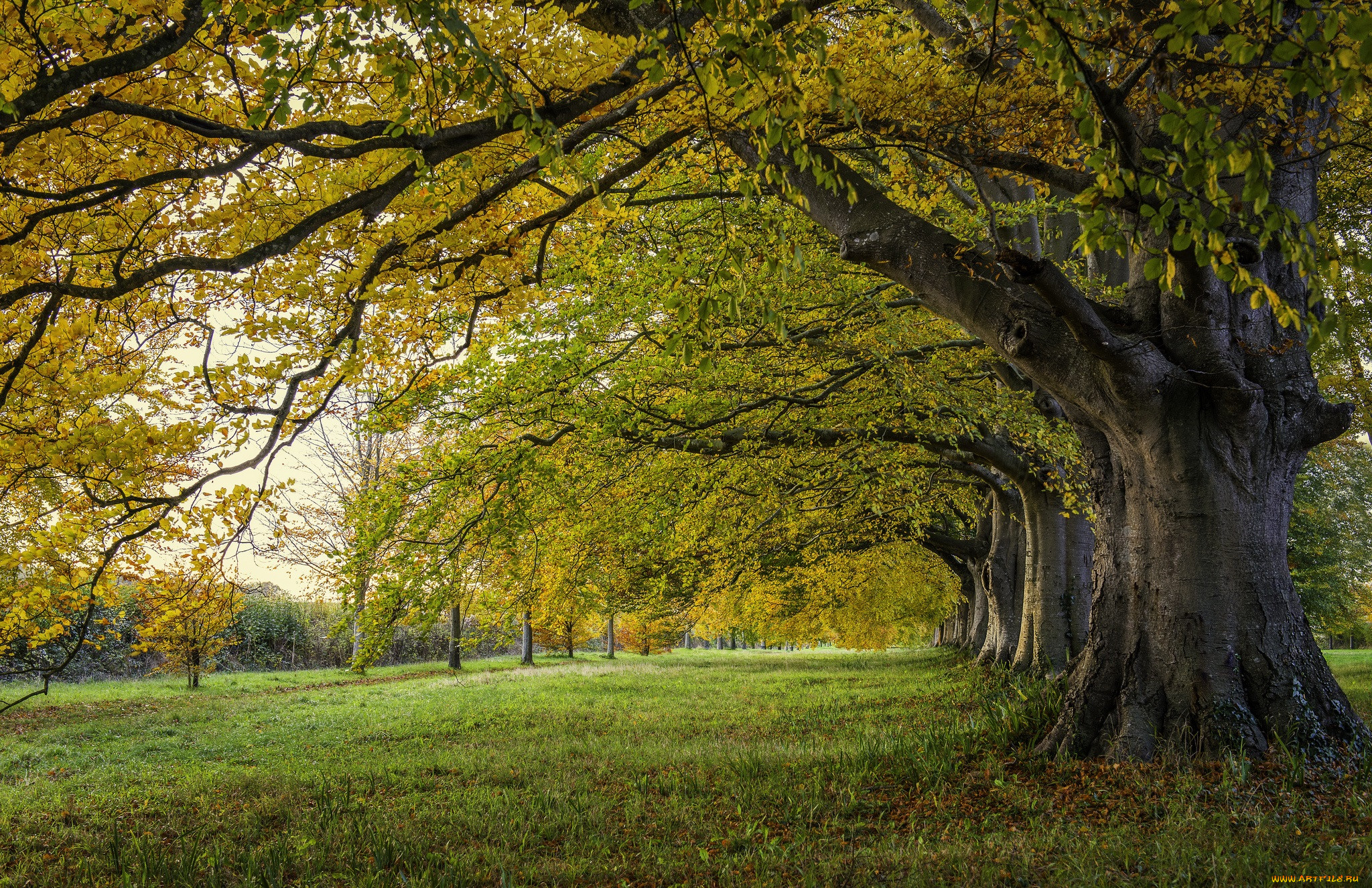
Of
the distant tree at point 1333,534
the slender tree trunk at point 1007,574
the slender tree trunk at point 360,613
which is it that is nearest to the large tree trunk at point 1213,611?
the slender tree trunk at point 360,613

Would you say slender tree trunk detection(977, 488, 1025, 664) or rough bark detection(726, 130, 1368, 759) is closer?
rough bark detection(726, 130, 1368, 759)

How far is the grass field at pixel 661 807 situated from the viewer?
403 centimetres

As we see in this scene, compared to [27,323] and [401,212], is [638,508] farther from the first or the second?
[27,323]

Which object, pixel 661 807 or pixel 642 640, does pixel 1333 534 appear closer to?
pixel 661 807

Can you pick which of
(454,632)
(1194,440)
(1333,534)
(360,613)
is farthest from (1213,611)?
(454,632)

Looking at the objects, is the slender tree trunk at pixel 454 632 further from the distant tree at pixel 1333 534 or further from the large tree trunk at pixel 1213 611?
the distant tree at pixel 1333 534

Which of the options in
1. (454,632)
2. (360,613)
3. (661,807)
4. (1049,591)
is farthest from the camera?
(454,632)

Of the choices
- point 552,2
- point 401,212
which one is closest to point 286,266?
point 401,212

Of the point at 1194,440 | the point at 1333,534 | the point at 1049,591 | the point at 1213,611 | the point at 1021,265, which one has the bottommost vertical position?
the point at 1049,591

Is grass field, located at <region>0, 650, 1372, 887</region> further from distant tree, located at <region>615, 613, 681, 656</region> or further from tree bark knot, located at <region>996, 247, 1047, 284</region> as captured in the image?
distant tree, located at <region>615, 613, 681, 656</region>

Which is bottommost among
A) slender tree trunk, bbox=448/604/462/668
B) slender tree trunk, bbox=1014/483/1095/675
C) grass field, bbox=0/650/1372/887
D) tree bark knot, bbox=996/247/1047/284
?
slender tree trunk, bbox=448/604/462/668

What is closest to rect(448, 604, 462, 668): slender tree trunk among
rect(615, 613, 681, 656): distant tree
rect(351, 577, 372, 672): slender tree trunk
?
rect(615, 613, 681, 656): distant tree

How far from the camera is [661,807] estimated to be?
583 cm

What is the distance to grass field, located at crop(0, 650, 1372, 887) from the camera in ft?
13.2
